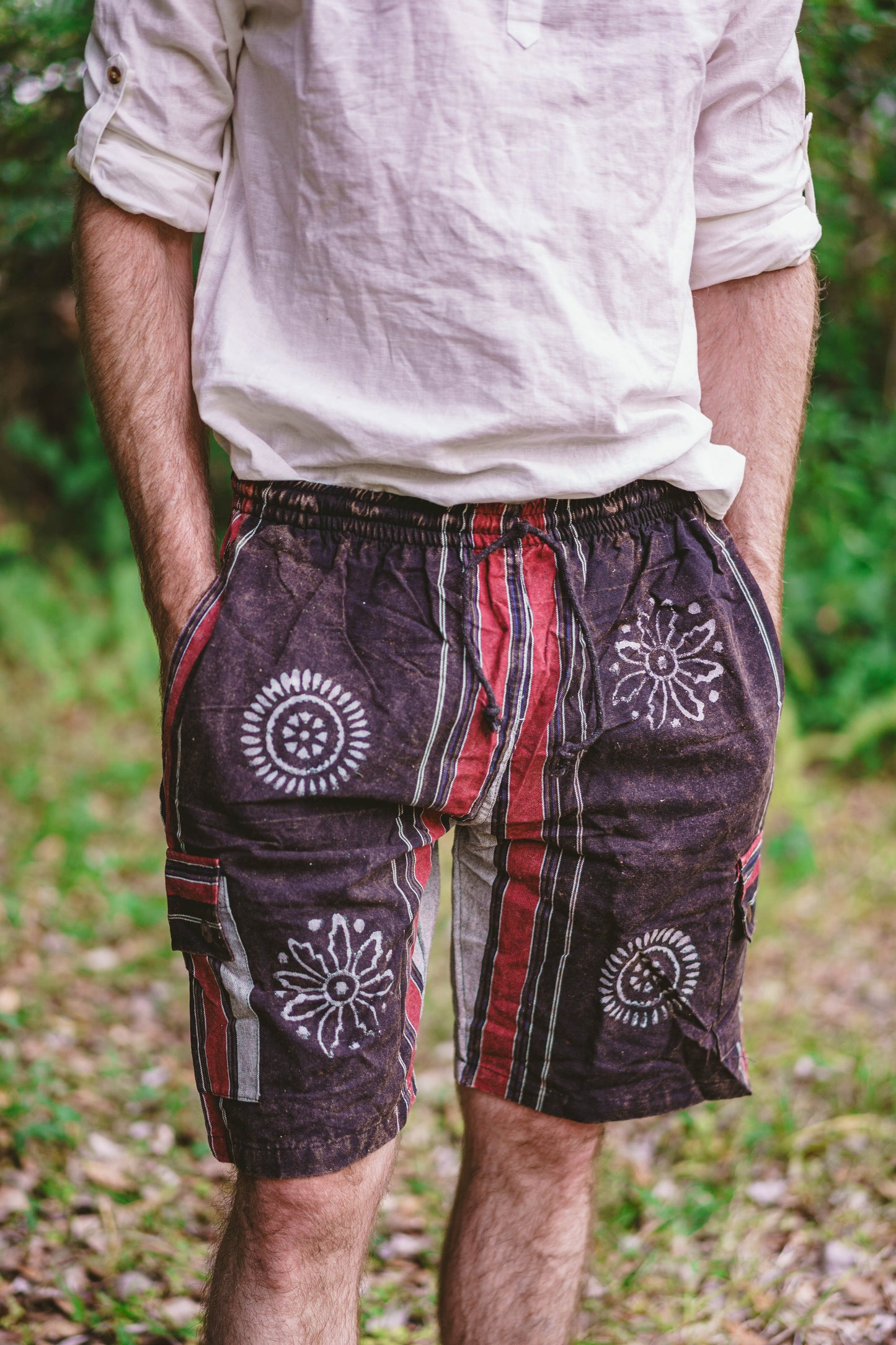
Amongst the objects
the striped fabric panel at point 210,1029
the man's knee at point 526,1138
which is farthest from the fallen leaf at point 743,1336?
the striped fabric panel at point 210,1029

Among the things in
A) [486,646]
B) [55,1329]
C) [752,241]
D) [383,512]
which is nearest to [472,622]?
[486,646]

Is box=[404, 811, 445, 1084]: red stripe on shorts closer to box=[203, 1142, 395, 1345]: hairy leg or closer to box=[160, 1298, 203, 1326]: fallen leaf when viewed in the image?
box=[203, 1142, 395, 1345]: hairy leg

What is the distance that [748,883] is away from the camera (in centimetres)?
146

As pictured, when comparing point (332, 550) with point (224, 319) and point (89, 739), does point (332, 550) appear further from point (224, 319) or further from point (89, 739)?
point (89, 739)

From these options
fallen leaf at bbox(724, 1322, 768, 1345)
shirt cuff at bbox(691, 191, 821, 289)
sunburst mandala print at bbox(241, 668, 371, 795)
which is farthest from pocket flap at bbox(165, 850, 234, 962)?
fallen leaf at bbox(724, 1322, 768, 1345)

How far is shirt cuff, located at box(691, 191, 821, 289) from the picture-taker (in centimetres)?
146

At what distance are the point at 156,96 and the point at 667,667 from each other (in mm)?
869

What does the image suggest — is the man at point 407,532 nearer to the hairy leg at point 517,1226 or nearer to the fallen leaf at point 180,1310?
the hairy leg at point 517,1226

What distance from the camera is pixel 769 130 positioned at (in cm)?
143

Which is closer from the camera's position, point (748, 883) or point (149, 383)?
point (149, 383)

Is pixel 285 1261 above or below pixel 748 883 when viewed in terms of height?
below

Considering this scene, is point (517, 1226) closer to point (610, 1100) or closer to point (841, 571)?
point (610, 1100)

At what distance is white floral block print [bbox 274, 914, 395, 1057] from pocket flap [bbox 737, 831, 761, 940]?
487 millimetres

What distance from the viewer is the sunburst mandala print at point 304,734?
1.22 m
